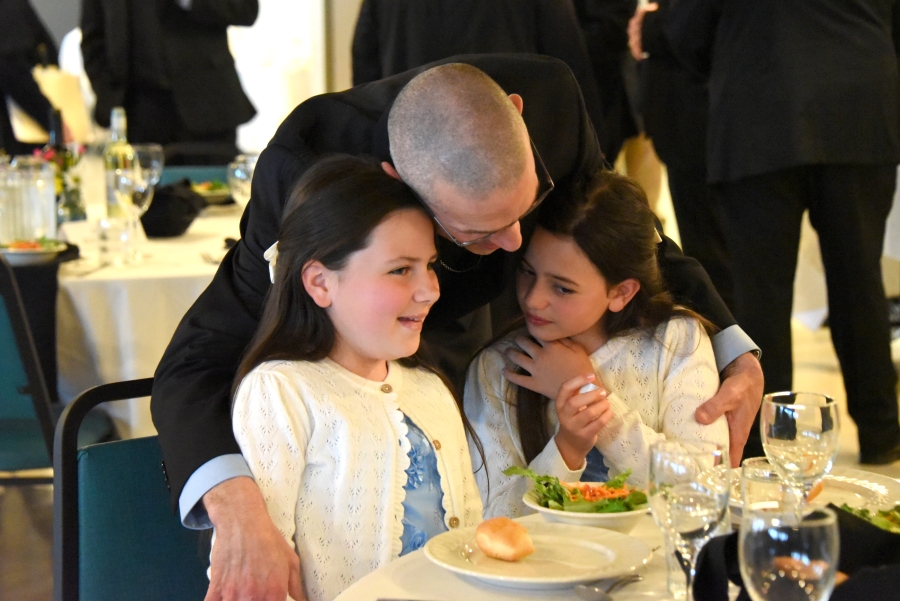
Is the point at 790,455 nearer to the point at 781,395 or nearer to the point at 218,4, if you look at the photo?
the point at 781,395

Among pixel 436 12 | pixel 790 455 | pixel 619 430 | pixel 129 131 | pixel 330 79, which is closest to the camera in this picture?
pixel 790 455

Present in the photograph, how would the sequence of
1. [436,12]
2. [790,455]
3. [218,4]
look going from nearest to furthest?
[790,455] < [436,12] < [218,4]

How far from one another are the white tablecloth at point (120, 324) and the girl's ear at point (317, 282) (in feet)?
3.73

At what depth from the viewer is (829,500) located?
1.30 m

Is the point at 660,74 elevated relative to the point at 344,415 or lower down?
elevated

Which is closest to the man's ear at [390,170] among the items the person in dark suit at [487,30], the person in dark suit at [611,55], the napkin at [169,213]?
the napkin at [169,213]

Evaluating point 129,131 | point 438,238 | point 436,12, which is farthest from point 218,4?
point 438,238

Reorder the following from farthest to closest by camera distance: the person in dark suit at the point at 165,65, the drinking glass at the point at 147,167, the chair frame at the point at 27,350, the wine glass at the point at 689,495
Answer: the person in dark suit at the point at 165,65 < the drinking glass at the point at 147,167 < the chair frame at the point at 27,350 < the wine glass at the point at 689,495

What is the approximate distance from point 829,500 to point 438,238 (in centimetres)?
72

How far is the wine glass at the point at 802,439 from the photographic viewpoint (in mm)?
1220

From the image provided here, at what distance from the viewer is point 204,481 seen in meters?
1.33

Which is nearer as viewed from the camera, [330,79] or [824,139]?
[824,139]

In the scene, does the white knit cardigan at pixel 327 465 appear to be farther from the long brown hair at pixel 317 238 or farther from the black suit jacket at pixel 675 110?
the black suit jacket at pixel 675 110

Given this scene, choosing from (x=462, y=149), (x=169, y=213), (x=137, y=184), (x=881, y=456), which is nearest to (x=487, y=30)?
(x=169, y=213)
